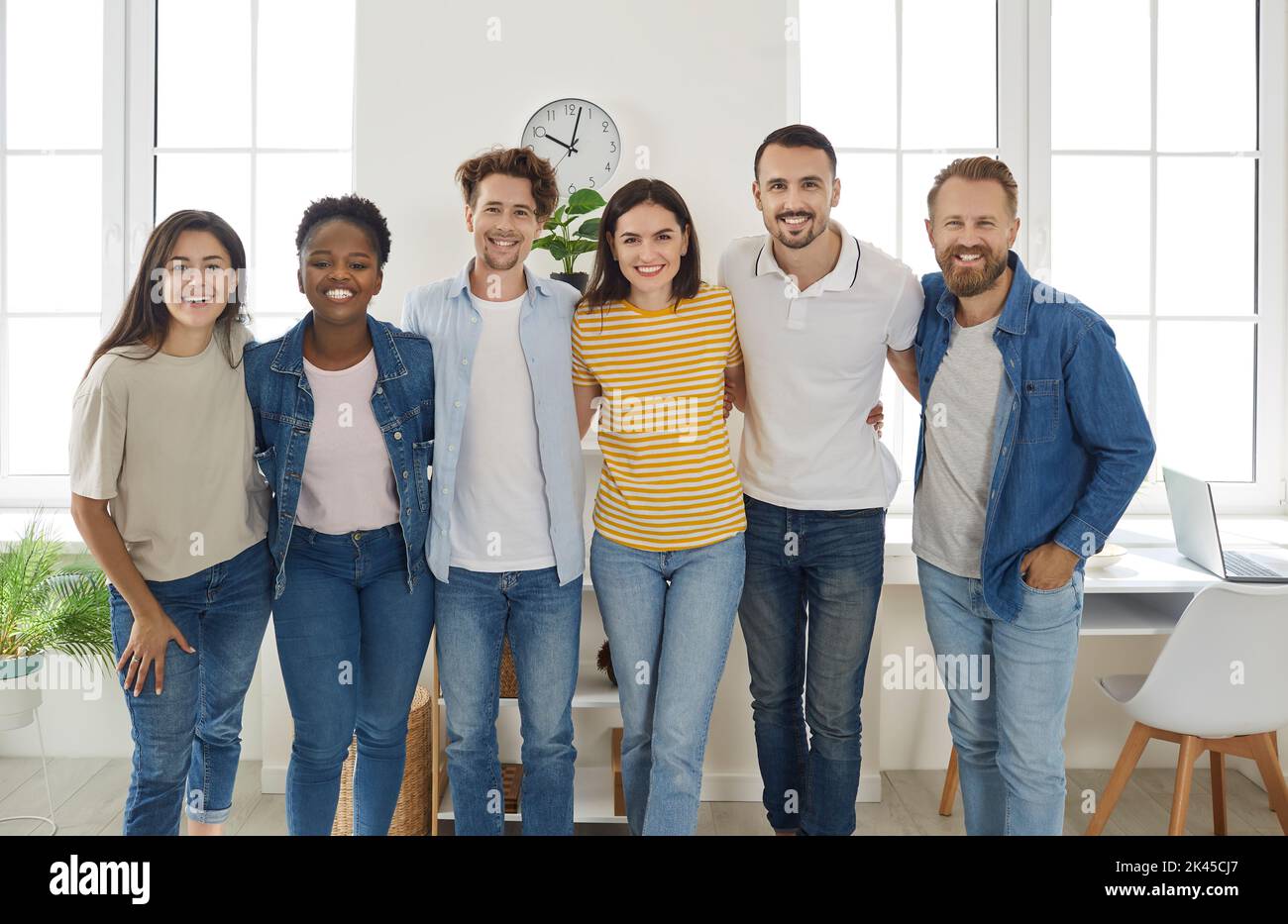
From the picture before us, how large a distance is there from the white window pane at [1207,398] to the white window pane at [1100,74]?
0.71 meters

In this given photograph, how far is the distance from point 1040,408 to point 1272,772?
4.43ft

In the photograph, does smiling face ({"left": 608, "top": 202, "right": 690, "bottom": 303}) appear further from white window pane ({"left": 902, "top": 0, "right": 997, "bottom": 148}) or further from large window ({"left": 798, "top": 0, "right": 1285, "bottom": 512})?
white window pane ({"left": 902, "top": 0, "right": 997, "bottom": 148})

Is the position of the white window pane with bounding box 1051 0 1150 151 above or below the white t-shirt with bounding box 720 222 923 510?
above

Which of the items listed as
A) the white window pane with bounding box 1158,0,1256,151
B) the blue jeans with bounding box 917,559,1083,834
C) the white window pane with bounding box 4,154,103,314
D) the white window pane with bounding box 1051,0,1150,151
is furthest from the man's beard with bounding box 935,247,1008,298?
the white window pane with bounding box 4,154,103,314

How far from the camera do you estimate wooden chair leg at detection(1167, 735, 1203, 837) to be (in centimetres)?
221

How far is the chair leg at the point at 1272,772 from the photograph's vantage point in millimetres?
2234

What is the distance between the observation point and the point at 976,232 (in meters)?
1.74

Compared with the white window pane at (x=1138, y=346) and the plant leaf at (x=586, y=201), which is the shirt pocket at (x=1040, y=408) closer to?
the plant leaf at (x=586, y=201)

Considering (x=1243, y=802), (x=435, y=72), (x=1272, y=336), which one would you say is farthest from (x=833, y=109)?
(x=1243, y=802)

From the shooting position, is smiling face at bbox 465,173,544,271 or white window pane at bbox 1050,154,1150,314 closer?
smiling face at bbox 465,173,544,271

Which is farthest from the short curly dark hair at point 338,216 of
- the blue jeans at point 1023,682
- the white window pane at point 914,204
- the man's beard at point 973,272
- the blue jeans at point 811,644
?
the white window pane at point 914,204

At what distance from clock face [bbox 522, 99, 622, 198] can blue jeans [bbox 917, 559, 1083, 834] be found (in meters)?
1.66
